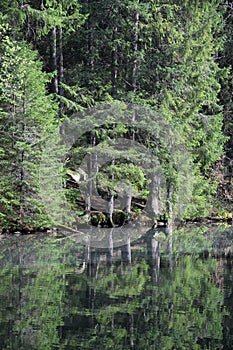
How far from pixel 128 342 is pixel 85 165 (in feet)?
44.4

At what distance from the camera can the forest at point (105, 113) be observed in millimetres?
15117

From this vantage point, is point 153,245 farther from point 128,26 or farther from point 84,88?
point 128,26

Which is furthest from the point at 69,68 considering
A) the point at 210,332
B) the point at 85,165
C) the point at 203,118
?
the point at 210,332

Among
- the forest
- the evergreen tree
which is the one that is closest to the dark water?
the evergreen tree

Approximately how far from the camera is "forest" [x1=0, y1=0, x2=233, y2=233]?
1512 cm

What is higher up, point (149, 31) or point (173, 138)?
point (149, 31)

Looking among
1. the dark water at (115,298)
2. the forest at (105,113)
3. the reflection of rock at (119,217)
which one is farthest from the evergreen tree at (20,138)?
the reflection of rock at (119,217)

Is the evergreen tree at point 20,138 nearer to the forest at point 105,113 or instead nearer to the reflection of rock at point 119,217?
the forest at point 105,113

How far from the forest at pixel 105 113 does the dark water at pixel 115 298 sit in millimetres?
3373

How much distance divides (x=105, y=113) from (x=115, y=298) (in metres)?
11.1

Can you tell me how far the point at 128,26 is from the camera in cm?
1970

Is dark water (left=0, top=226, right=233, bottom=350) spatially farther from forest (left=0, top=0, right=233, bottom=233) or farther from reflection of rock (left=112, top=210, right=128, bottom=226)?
reflection of rock (left=112, top=210, right=128, bottom=226)

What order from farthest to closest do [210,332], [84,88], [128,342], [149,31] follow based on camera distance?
[149,31]
[84,88]
[210,332]
[128,342]

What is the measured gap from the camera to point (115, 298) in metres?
7.70
